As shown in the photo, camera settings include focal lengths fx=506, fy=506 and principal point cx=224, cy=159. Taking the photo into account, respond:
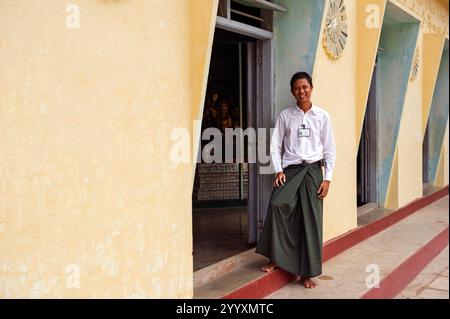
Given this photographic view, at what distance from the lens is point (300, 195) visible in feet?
12.8

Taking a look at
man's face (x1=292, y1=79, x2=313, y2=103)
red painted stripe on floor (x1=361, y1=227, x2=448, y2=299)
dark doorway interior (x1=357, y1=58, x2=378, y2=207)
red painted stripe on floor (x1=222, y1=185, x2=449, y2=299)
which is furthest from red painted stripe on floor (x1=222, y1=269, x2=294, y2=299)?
dark doorway interior (x1=357, y1=58, x2=378, y2=207)

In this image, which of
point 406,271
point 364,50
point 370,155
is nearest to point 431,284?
point 406,271

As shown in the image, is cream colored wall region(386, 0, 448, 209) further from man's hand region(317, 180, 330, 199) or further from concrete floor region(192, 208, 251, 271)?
man's hand region(317, 180, 330, 199)

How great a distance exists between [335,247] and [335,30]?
2103 millimetres

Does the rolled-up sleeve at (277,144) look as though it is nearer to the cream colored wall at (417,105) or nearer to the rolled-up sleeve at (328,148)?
the rolled-up sleeve at (328,148)

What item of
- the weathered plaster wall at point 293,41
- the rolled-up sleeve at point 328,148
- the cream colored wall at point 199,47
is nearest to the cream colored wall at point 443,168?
the weathered plaster wall at point 293,41

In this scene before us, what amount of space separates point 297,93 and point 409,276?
2.23 m

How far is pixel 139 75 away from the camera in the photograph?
110 inches

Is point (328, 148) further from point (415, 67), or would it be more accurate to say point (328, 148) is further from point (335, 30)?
point (415, 67)

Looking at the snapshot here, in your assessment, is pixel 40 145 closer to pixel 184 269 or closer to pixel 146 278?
pixel 146 278

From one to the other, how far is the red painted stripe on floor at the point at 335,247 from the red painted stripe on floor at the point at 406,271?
24.0 inches

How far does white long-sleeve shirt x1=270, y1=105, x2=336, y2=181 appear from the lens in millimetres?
3932

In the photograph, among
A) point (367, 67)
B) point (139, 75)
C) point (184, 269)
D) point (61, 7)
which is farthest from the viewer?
point (367, 67)

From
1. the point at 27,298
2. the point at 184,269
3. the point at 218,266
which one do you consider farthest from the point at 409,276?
the point at 27,298
